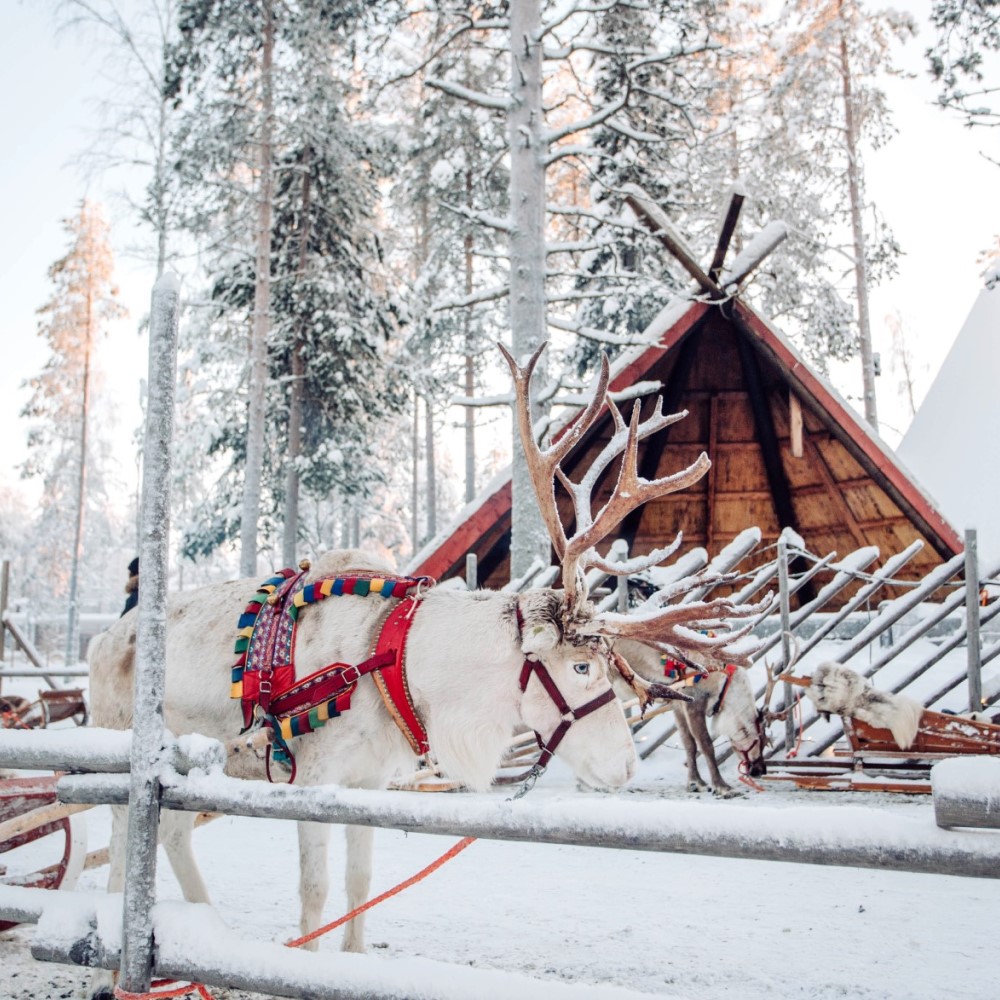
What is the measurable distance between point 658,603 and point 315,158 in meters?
15.9

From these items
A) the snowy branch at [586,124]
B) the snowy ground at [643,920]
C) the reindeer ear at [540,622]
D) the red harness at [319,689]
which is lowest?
the snowy ground at [643,920]

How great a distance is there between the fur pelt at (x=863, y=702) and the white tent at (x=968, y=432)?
8.65 meters

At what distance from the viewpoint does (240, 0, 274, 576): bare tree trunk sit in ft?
47.1


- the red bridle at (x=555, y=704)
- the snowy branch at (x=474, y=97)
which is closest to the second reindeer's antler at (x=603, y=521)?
the red bridle at (x=555, y=704)

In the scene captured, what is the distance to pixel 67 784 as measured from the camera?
2709mm

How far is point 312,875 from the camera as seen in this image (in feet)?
11.0

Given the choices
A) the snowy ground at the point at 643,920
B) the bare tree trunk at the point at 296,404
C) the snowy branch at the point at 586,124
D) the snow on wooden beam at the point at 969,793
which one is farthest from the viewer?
the bare tree trunk at the point at 296,404

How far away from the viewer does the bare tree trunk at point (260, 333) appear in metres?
14.4

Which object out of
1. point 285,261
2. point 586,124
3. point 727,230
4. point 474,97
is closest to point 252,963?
point 727,230

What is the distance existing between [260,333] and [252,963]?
1345 cm

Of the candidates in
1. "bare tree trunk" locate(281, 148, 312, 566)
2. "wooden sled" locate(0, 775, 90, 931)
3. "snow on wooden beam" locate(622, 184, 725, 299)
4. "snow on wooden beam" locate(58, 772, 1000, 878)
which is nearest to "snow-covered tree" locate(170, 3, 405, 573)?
"bare tree trunk" locate(281, 148, 312, 566)

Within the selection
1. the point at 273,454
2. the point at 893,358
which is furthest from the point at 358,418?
the point at 893,358

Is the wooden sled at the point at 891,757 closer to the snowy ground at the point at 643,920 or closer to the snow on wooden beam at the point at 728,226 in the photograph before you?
the snowy ground at the point at 643,920

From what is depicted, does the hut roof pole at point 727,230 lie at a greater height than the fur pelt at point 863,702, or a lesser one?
greater
